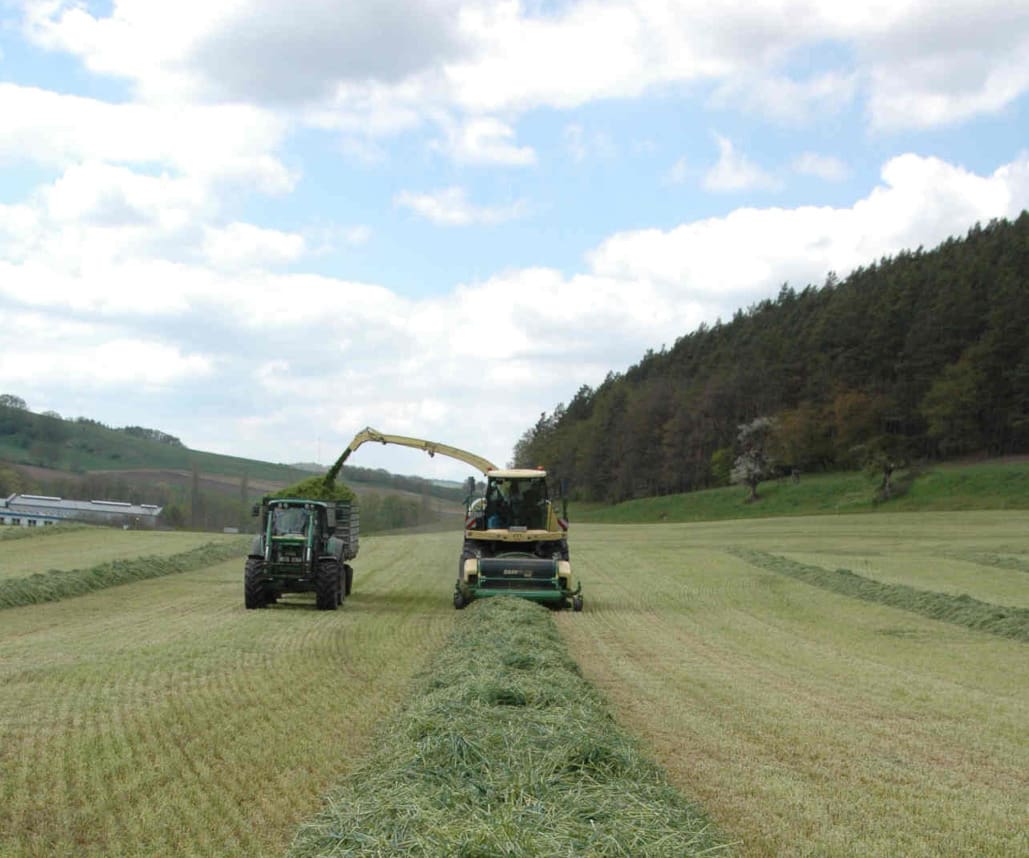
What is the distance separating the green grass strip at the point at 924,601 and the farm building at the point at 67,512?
59.1 metres

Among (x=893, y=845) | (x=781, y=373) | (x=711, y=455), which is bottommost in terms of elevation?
(x=893, y=845)

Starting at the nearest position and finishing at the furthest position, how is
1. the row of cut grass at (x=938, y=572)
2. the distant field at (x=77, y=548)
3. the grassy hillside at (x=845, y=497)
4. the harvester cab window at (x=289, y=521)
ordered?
the harvester cab window at (x=289, y=521) → the row of cut grass at (x=938, y=572) → the distant field at (x=77, y=548) → the grassy hillside at (x=845, y=497)

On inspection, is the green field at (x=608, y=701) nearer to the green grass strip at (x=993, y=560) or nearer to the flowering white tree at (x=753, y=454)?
the green grass strip at (x=993, y=560)

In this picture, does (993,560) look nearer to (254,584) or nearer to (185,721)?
(254,584)

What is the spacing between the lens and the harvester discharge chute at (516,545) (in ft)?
66.9

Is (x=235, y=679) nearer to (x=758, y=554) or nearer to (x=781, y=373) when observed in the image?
(x=758, y=554)

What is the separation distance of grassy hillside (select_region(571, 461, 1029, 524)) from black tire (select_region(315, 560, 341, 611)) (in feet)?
158

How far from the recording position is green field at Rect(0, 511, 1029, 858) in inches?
269

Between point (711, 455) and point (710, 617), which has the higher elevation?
point (711, 455)

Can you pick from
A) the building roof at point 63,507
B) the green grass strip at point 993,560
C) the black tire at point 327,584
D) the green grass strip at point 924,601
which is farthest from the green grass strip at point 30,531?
the green grass strip at point 993,560

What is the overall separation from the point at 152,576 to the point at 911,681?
22237mm

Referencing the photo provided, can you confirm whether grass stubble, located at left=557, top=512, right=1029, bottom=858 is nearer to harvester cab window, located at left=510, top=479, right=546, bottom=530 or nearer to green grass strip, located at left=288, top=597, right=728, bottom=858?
green grass strip, located at left=288, top=597, right=728, bottom=858

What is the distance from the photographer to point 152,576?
97.7ft

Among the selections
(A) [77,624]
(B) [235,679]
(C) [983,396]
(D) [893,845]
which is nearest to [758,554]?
(A) [77,624]
